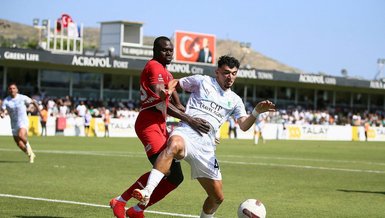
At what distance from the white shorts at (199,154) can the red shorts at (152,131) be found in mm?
494

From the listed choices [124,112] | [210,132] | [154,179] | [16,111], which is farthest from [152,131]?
[124,112]

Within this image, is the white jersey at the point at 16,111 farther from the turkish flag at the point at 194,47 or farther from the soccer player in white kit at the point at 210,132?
the turkish flag at the point at 194,47

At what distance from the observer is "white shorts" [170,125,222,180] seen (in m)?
9.41

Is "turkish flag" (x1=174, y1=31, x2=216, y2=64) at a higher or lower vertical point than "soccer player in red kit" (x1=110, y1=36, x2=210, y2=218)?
higher

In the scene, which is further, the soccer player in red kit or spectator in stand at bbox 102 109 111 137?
spectator in stand at bbox 102 109 111 137

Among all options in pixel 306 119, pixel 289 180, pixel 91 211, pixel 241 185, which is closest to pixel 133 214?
pixel 91 211

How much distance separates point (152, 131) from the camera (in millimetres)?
10031

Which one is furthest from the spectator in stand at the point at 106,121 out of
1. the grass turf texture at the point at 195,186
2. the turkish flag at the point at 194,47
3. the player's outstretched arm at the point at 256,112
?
the player's outstretched arm at the point at 256,112

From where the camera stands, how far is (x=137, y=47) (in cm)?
6681

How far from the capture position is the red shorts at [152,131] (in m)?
9.94

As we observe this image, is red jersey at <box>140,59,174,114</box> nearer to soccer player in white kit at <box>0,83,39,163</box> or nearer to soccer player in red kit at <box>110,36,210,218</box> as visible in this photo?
soccer player in red kit at <box>110,36,210,218</box>

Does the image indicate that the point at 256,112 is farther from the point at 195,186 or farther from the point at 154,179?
the point at 195,186

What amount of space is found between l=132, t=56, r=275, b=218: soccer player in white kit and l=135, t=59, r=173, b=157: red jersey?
0.31 metres

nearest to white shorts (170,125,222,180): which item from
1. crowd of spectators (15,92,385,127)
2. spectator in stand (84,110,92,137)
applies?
spectator in stand (84,110,92,137)
